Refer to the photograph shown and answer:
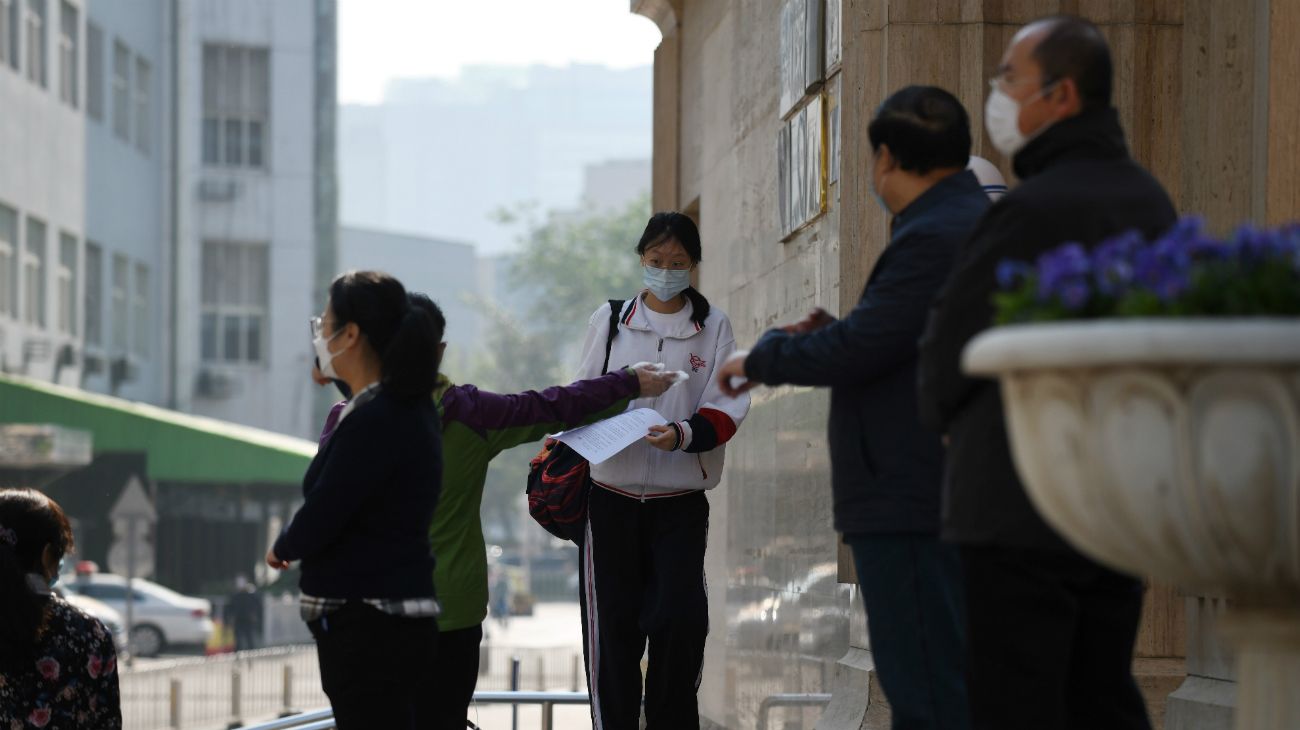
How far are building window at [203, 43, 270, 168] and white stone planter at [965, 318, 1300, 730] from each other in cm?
4727

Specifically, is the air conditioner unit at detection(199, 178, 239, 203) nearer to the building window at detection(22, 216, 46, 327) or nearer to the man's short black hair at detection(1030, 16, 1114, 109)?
the building window at detection(22, 216, 46, 327)

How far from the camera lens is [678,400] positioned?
698 centimetres

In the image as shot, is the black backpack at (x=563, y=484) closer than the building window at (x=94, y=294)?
Yes

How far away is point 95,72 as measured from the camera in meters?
40.4

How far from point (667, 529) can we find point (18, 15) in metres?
29.9

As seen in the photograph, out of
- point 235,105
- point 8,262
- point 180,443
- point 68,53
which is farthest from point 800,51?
point 235,105

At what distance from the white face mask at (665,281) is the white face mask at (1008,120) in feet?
9.53

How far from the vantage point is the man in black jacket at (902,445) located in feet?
14.5

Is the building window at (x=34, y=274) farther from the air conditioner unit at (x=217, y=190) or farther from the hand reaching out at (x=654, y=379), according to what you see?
the hand reaching out at (x=654, y=379)

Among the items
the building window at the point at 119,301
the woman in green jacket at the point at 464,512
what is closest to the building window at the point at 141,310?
the building window at the point at 119,301

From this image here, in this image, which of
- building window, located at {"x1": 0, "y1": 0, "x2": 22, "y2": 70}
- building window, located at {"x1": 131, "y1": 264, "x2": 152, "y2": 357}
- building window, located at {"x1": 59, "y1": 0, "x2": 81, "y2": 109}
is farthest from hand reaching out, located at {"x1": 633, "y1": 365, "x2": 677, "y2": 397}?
building window, located at {"x1": 131, "y1": 264, "x2": 152, "y2": 357}

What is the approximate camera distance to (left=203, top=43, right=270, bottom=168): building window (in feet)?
162

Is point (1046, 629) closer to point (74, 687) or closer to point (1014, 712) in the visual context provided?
point (1014, 712)

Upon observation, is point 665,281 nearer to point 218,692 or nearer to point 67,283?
point 218,692
